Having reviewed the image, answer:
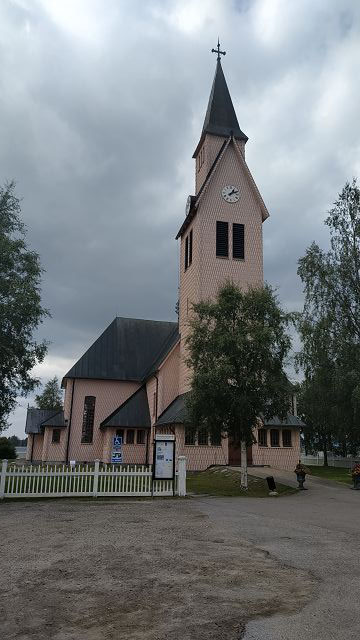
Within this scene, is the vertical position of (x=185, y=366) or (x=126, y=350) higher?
(x=126, y=350)

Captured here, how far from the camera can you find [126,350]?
44188mm

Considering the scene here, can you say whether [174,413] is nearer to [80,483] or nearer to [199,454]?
[199,454]

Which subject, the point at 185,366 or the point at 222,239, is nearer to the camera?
the point at 185,366

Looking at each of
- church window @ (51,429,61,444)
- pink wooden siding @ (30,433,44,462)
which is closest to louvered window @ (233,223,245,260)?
church window @ (51,429,61,444)

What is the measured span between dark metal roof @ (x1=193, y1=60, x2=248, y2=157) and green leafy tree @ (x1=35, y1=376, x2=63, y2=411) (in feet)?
149

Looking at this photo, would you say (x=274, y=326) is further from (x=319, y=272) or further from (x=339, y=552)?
(x=339, y=552)

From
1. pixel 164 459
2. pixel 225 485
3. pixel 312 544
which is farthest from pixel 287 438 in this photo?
pixel 312 544

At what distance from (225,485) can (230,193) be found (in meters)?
20.4

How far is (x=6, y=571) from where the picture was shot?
7.34m

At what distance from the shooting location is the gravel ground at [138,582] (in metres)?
5.16

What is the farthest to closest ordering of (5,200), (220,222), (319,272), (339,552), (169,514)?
(220,222) < (319,272) < (5,200) < (169,514) < (339,552)

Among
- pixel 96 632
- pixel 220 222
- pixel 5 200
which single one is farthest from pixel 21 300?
pixel 220 222

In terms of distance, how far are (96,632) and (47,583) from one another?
1.98 metres

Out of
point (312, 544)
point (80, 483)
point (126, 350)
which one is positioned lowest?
point (312, 544)
